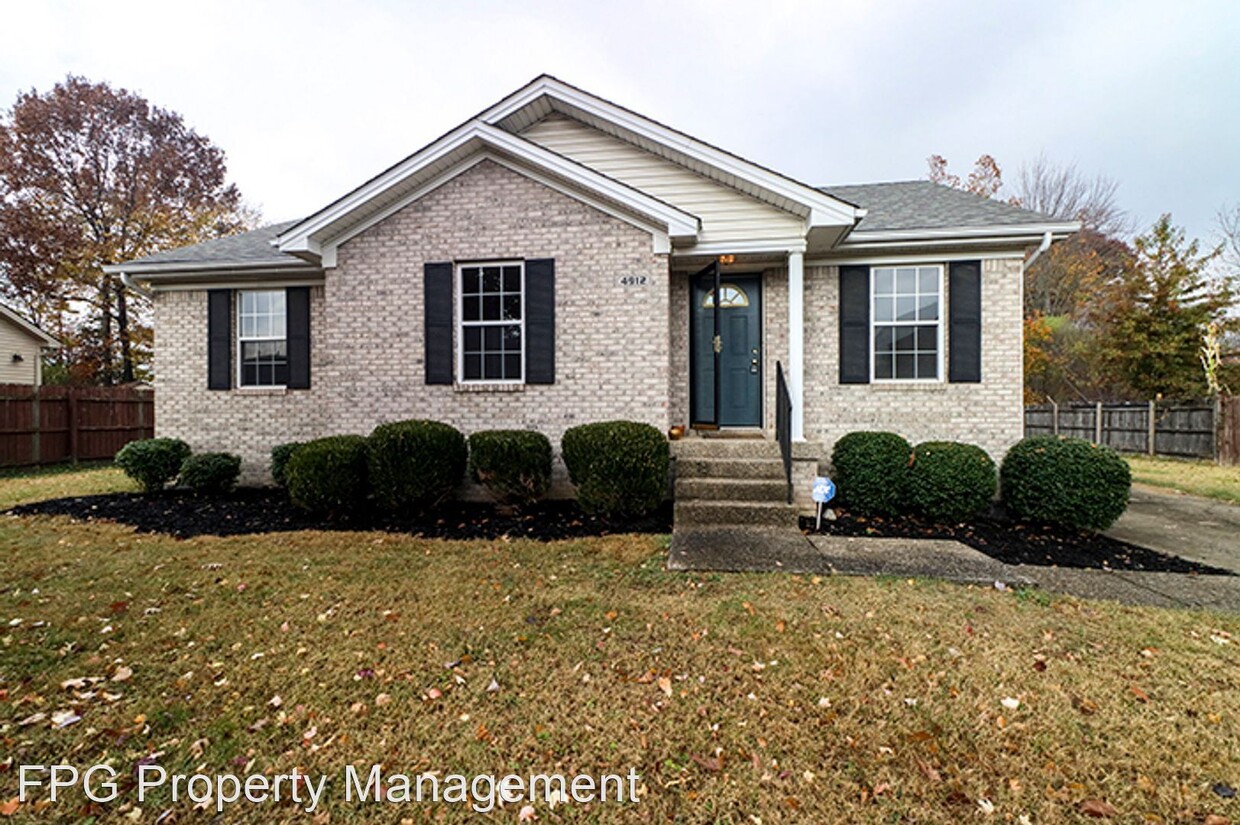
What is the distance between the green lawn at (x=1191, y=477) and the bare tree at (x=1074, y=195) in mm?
15632

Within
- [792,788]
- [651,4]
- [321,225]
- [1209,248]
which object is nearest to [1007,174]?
[1209,248]

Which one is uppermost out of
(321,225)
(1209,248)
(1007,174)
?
(1007,174)

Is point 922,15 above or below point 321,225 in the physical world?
above

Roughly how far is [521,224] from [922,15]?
34.5 feet

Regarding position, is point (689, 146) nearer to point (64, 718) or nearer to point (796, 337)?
point (796, 337)

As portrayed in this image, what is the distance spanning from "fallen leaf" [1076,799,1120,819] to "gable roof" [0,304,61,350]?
76.8ft

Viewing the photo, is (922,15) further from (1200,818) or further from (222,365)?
(222,365)

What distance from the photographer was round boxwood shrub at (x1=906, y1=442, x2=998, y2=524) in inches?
242

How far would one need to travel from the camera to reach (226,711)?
8.39ft

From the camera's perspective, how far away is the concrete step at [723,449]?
259 inches

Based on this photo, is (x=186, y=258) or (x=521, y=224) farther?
(x=186, y=258)

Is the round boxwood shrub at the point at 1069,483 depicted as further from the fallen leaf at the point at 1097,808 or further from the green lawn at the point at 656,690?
the fallen leaf at the point at 1097,808

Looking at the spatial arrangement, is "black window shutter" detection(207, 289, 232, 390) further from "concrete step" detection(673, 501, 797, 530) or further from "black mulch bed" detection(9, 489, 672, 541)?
"concrete step" detection(673, 501, 797, 530)

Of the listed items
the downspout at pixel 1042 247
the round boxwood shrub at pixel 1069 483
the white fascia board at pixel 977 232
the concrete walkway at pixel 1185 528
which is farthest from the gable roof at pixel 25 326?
the concrete walkway at pixel 1185 528
